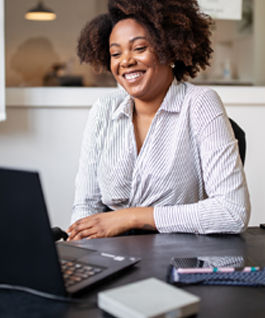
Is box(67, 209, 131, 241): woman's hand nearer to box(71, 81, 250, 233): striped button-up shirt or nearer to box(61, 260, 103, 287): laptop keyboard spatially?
box(71, 81, 250, 233): striped button-up shirt

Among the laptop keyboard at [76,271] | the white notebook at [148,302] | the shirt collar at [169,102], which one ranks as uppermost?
the shirt collar at [169,102]

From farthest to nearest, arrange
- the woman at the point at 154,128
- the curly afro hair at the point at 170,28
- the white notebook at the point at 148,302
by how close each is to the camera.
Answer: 1. the curly afro hair at the point at 170,28
2. the woman at the point at 154,128
3. the white notebook at the point at 148,302

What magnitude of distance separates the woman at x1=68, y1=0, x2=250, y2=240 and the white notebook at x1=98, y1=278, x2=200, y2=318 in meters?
0.69

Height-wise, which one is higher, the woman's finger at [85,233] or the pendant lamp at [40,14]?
the pendant lamp at [40,14]

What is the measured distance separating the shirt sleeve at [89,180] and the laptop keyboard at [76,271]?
75 centimetres

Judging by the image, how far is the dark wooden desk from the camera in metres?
0.87

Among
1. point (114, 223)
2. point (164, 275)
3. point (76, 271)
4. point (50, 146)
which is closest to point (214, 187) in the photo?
point (114, 223)

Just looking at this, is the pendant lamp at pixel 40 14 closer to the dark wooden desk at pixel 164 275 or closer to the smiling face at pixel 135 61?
the smiling face at pixel 135 61

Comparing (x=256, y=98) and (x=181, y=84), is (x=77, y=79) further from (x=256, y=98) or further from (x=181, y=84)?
(x=181, y=84)

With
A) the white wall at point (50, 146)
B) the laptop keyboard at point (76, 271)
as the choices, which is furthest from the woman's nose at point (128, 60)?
the white wall at point (50, 146)

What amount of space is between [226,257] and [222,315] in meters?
0.29

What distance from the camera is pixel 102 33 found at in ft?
6.31

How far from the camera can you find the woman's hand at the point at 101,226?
4.96ft

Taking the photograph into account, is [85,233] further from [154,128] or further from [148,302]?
[148,302]
